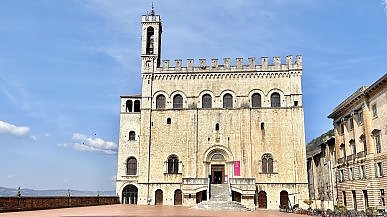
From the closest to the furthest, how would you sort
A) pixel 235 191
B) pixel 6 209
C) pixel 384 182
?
1. pixel 6 209
2. pixel 384 182
3. pixel 235 191

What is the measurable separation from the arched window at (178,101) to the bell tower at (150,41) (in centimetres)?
420

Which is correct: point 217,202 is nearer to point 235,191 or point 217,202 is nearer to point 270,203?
point 235,191

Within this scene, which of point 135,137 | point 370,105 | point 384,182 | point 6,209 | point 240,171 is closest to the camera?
point 6,209

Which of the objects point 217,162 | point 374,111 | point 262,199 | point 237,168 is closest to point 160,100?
point 217,162

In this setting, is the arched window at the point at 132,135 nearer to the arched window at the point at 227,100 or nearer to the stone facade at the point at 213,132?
the stone facade at the point at 213,132

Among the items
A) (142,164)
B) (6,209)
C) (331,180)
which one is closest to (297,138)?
(331,180)

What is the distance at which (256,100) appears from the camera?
40.2 m

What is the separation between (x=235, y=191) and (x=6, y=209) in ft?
65.7

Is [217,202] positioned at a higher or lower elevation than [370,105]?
lower

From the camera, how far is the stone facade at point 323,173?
37.7 m

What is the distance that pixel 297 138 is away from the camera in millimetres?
38281

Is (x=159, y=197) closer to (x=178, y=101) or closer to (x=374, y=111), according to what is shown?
(x=178, y=101)

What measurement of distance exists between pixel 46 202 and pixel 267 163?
69.3 feet

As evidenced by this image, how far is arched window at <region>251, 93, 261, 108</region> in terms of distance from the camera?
131ft
